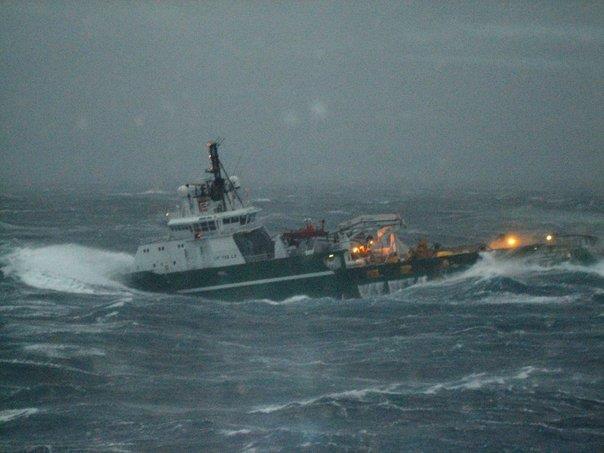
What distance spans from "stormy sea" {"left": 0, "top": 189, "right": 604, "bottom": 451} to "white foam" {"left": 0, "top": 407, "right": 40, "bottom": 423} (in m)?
0.07

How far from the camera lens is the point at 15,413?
2442cm

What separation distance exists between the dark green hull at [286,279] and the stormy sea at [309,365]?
82 centimetres

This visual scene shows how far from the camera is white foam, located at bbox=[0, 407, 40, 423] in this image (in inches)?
941

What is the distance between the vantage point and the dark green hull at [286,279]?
43469 mm

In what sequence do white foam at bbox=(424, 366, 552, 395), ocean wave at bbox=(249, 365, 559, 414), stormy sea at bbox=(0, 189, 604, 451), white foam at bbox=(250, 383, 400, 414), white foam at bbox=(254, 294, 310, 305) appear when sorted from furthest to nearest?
white foam at bbox=(254, 294, 310, 305) → white foam at bbox=(424, 366, 552, 395) → ocean wave at bbox=(249, 365, 559, 414) → white foam at bbox=(250, 383, 400, 414) → stormy sea at bbox=(0, 189, 604, 451)

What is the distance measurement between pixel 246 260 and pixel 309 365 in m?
15.5

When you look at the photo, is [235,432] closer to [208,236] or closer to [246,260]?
[246,260]

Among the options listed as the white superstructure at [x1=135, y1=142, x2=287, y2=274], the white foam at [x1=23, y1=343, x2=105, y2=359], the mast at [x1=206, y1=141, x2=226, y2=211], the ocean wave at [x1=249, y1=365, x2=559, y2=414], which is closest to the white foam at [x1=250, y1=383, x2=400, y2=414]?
the ocean wave at [x1=249, y1=365, x2=559, y2=414]

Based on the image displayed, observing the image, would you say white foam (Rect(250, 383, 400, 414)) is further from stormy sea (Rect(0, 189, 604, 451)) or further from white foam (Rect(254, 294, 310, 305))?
white foam (Rect(254, 294, 310, 305))

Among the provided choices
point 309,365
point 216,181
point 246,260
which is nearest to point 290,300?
point 246,260

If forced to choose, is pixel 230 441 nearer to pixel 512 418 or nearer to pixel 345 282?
pixel 512 418

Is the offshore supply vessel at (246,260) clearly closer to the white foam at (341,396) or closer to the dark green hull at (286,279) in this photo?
the dark green hull at (286,279)

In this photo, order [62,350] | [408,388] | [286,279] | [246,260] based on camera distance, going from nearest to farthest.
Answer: [408,388] < [62,350] < [286,279] < [246,260]

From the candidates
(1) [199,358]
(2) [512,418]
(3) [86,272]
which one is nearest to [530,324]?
(2) [512,418]
